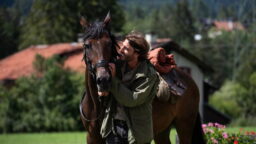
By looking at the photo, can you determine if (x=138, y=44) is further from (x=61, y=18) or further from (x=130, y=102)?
(x=61, y=18)

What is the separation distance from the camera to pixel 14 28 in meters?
63.7

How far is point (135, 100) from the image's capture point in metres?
5.61

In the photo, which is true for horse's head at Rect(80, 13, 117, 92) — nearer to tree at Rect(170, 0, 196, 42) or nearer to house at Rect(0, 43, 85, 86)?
house at Rect(0, 43, 85, 86)

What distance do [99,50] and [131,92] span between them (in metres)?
0.59

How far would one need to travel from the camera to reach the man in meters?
5.63

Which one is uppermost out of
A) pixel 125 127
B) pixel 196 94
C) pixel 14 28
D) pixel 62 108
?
pixel 125 127

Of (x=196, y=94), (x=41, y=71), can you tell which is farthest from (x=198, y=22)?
(x=196, y=94)

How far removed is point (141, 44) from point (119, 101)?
781mm

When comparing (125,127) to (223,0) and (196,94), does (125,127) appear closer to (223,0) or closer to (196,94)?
(196,94)

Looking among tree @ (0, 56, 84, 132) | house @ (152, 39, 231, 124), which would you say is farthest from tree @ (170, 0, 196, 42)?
tree @ (0, 56, 84, 132)

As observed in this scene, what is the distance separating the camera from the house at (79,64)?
118ft

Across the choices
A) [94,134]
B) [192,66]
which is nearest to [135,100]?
[94,134]

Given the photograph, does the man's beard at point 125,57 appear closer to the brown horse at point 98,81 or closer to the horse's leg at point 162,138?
the brown horse at point 98,81

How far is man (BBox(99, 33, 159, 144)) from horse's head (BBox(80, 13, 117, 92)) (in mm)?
167
